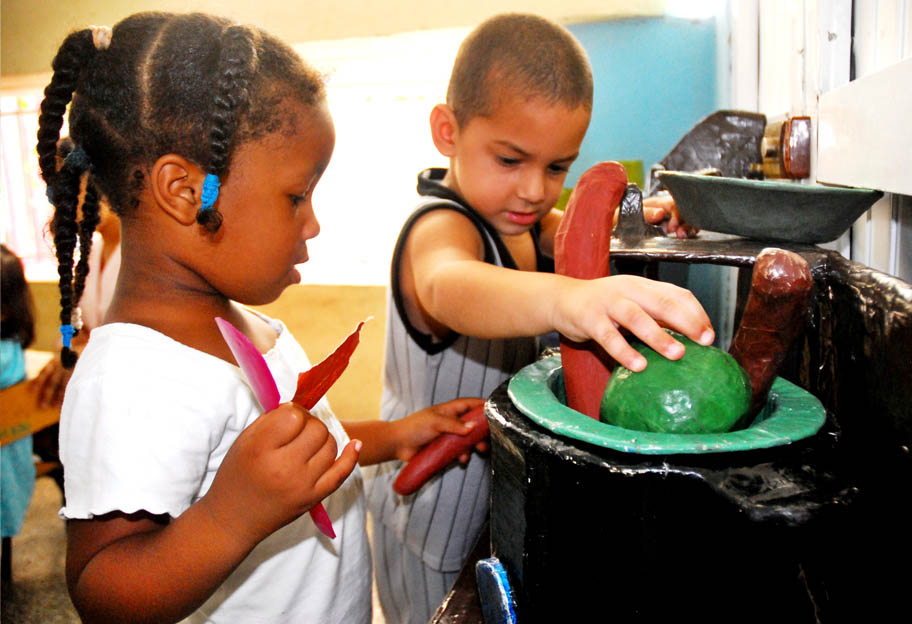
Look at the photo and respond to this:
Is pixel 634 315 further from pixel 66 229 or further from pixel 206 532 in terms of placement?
pixel 66 229

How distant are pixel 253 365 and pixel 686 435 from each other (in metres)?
0.30

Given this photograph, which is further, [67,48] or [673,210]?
[673,210]

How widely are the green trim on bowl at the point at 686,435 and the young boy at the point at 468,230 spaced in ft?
1.31

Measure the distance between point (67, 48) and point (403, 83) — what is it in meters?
2.20

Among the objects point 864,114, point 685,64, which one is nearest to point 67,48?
point 864,114

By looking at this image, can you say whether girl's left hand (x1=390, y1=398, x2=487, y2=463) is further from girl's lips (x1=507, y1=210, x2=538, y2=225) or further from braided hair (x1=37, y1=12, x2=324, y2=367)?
braided hair (x1=37, y1=12, x2=324, y2=367)

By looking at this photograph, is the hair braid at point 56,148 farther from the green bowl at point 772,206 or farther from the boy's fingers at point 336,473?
the green bowl at point 772,206

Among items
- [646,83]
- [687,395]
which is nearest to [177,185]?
[687,395]

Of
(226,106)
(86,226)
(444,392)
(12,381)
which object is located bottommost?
(12,381)

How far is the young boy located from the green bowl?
0.30 metres

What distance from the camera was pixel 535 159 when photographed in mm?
999

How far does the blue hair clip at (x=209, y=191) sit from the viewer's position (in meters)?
0.63

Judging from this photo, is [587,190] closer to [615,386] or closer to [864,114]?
[615,386]

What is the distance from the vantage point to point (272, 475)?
0.54 metres
